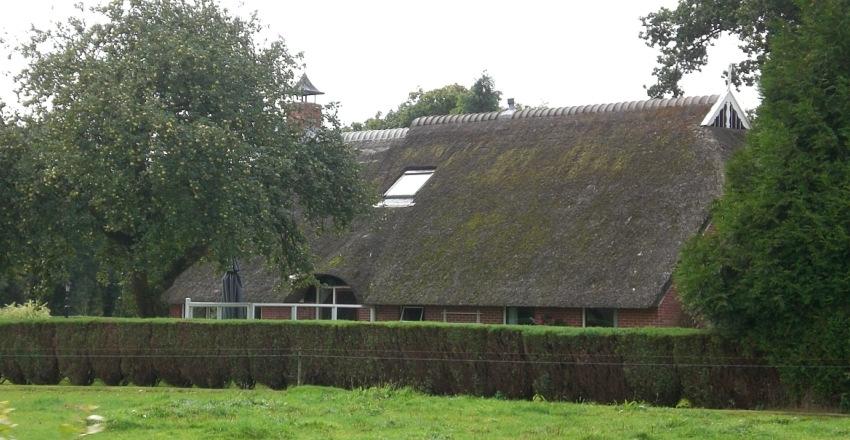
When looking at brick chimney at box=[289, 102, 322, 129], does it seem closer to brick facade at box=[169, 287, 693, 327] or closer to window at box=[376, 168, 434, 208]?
window at box=[376, 168, 434, 208]

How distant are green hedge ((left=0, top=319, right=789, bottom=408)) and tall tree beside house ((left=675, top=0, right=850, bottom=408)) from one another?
77 centimetres

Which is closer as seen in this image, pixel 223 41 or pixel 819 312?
pixel 819 312

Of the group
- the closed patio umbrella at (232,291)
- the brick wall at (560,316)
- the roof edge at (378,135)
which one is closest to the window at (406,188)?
the roof edge at (378,135)

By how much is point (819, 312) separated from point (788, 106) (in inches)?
124

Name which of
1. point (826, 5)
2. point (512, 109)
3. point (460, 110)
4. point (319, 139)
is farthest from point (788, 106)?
point (460, 110)

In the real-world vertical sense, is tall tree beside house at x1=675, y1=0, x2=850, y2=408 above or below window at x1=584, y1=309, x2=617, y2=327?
above

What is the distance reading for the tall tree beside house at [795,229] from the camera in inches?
629

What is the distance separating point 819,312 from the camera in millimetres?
16094

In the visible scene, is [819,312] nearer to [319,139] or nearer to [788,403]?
[788,403]

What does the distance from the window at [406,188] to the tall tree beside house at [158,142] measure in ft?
23.3

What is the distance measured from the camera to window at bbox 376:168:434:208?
33.2 m

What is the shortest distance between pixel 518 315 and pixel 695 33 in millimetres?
12338

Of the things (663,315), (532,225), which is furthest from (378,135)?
(663,315)

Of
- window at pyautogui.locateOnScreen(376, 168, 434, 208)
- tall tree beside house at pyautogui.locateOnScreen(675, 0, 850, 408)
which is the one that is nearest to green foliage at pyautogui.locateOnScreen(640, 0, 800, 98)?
window at pyautogui.locateOnScreen(376, 168, 434, 208)
